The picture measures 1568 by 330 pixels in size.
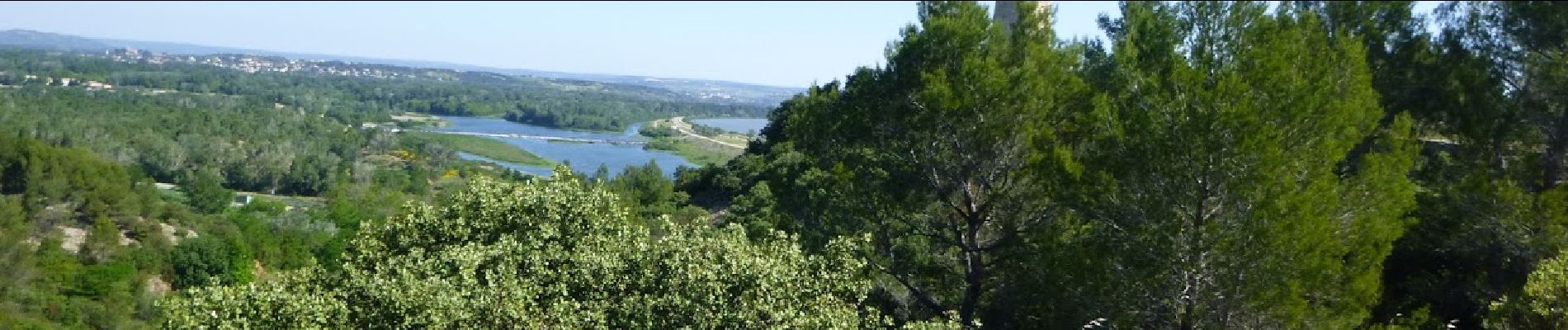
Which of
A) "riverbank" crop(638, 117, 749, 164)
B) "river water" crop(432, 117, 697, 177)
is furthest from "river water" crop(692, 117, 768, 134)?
"river water" crop(432, 117, 697, 177)

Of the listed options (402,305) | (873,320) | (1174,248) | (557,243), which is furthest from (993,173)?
(402,305)

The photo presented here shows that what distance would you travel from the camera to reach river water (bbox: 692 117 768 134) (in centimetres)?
13888

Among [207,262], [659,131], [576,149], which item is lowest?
[576,149]

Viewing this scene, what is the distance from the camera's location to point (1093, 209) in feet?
31.8

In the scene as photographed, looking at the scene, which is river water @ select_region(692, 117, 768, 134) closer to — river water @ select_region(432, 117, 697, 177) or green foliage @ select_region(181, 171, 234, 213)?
river water @ select_region(432, 117, 697, 177)

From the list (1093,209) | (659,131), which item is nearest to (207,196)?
(1093,209)

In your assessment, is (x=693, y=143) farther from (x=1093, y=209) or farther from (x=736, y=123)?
(x=1093, y=209)

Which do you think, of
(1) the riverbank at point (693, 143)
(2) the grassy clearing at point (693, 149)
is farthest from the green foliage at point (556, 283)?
(2) the grassy clearing at point (693, 149)

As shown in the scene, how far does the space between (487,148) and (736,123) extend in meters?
64.1

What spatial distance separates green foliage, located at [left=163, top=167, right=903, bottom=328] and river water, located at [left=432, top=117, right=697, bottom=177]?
60.3 m

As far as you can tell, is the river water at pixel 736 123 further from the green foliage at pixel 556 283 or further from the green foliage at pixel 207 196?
the green foliage at pixel 556 283

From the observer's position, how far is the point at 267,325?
6.62m

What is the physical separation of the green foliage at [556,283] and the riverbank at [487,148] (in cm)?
8017

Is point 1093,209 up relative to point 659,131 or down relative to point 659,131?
up
